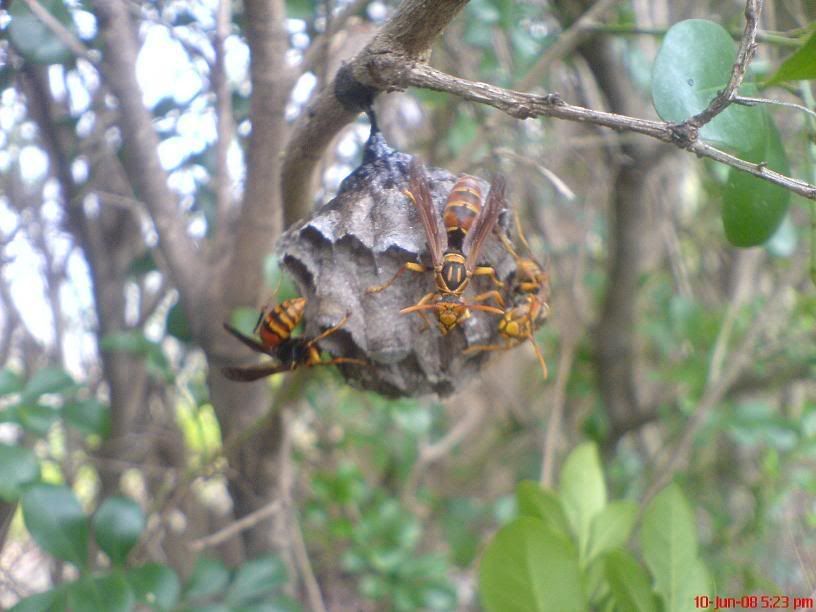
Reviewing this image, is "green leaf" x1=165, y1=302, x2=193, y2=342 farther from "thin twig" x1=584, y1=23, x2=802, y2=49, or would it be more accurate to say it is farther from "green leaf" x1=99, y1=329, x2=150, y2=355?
"thin twig" x1=584, y1=23, x2=802, y2=49

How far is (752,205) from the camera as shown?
3.52 ft

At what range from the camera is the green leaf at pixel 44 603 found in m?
1.28

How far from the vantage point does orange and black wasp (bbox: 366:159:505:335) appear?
1230 millimetres

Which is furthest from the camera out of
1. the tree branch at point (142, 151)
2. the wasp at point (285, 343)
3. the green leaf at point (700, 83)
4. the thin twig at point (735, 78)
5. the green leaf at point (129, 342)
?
the green leaf at point (129, 342)

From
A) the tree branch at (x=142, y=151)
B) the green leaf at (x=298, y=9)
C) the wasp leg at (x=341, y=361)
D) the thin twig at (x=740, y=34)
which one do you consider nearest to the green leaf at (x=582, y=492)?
the wasp leg at (x=341, y=361)

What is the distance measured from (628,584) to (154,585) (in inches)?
36.3

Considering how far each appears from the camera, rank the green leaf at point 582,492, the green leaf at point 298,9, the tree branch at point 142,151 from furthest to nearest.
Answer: the green leaf at point 298,9 < the tree branch at point 142,151 < the green leaf at point 582,492

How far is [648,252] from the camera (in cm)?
295

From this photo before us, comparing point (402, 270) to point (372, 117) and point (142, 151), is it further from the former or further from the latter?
point (142, 151)

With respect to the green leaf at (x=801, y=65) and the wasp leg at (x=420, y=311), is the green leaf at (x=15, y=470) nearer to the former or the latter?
the wasp leg at (x=420, y=311)

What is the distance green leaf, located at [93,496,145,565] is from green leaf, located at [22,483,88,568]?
39 mm

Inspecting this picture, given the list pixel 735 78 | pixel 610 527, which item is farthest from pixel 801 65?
pixel 610 527

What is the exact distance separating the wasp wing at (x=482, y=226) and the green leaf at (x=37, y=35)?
1031 millimetres

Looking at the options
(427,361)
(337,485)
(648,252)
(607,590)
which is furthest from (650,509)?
(648,252)
